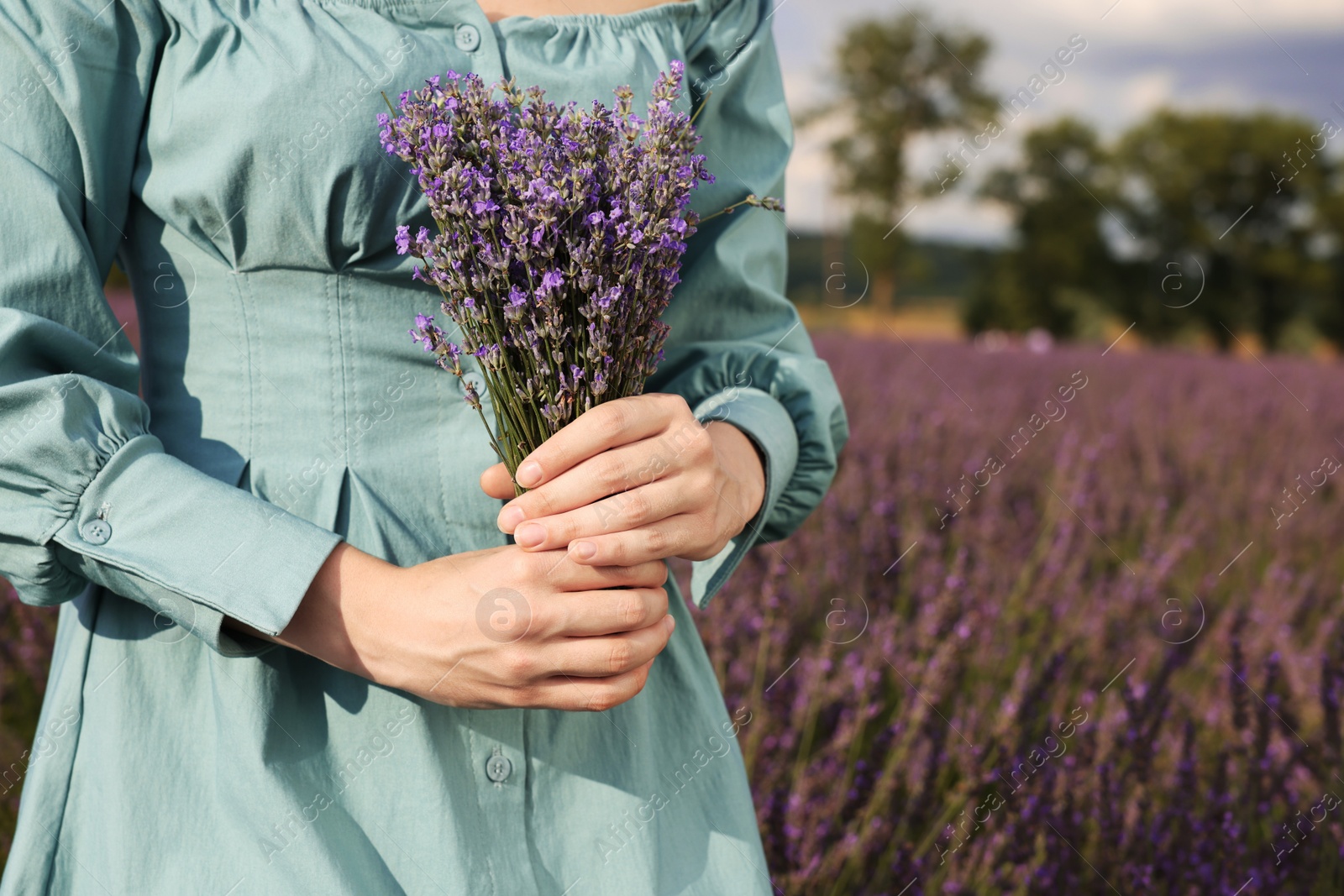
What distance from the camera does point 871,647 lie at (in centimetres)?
227

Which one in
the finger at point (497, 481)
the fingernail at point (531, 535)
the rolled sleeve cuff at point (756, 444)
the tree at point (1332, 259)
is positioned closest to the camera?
the fingernail at point (531, 535)

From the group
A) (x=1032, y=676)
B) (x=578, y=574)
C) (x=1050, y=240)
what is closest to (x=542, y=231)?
(x=578, y=574)

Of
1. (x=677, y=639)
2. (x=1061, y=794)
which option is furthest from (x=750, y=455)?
(x=1061, y=794)

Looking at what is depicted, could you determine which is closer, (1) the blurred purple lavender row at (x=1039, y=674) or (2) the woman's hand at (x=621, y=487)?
(2) the woman's hand at (x=621, y=487)

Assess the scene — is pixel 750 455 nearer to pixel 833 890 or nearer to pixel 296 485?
pixel 296 485

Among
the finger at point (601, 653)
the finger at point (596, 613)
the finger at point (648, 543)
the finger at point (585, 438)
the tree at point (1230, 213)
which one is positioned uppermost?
the finger at point (585, 438)

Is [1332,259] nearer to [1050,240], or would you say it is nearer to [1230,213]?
[1230,213]

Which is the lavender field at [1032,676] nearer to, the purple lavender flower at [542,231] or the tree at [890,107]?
the purple lavender flower at [542,231]

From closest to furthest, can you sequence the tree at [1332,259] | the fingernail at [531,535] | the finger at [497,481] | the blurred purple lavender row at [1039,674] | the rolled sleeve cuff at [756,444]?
the fingernail at [531,535] → the finger at [497,481] → the rolled sleeve cuff at [756,444] → the blurred purple lavender row at [1039,674] → the tree at [1332,259]

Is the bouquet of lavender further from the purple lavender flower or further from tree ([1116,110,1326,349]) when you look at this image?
tree ([1116,110,1326,349])

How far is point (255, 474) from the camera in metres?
0.91

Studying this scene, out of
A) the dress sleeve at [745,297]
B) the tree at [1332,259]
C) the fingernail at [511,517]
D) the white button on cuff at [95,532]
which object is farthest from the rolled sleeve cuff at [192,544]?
the tree at [1332,259]

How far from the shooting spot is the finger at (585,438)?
2.55 feet

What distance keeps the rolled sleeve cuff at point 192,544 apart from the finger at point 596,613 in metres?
0.19
